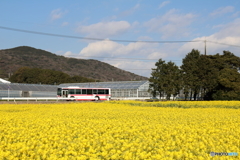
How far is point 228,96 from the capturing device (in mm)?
44938

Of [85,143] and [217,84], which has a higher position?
[217,84]

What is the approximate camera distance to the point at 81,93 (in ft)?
165

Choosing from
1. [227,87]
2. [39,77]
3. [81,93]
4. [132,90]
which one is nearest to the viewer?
[227,87]

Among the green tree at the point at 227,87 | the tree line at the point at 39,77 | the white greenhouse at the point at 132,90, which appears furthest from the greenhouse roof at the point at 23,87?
the green tree at the point at 227,87

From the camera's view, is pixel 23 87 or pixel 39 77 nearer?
pixel 23 87

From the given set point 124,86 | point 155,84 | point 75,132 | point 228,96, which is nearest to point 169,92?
point 155,84

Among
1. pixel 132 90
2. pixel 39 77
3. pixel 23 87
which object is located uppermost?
pixel 39 77

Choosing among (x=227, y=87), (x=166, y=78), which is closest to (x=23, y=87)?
(x=166, y=78)

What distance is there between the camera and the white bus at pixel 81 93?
163 ft

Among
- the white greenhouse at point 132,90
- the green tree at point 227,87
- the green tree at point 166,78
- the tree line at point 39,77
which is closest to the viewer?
the green tree at point 227,87

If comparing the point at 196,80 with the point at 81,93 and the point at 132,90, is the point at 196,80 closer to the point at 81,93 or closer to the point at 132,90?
the point at 132,90

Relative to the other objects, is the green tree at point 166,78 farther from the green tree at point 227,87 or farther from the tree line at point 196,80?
the green tree at point 227,87

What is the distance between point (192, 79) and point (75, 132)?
4460 centimetres

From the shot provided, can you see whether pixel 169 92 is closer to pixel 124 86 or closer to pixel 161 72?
pixel 161 72
